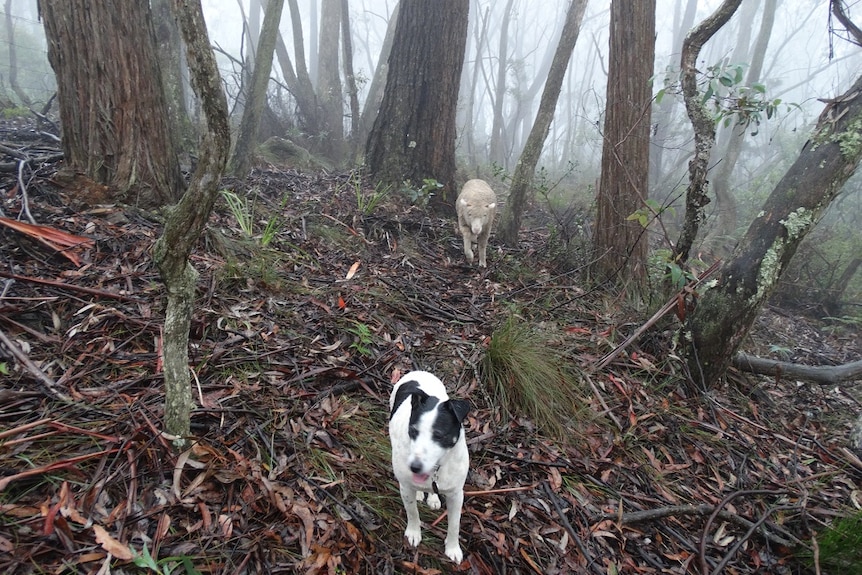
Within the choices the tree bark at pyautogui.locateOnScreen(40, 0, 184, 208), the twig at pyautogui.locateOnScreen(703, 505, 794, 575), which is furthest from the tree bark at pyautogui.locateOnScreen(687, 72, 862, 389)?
the tree bark at pyautogui.locateOnScreen(40, 0, 184, 208)

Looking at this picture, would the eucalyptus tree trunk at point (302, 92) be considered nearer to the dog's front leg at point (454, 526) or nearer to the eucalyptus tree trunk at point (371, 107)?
the eucalyptus tree trunk at point (371, 107)

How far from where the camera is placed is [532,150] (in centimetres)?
753

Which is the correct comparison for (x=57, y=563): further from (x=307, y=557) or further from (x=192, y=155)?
(x=192, y=155)

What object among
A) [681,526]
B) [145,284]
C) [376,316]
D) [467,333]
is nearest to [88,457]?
[145,284]

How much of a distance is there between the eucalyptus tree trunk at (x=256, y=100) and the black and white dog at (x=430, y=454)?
17.7 ft

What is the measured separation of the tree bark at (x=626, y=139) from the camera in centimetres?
601

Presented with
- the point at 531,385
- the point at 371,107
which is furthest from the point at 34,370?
the point at 371,107

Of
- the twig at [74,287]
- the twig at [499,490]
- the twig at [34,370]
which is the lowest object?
the twig at [499,490]

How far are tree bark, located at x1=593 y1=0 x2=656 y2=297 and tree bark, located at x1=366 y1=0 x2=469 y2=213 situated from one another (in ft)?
8.78

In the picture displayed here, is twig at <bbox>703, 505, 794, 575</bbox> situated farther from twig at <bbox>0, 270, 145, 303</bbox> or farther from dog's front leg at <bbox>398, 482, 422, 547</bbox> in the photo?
twig at <bbox>0, 270, 145, 303</bbox>

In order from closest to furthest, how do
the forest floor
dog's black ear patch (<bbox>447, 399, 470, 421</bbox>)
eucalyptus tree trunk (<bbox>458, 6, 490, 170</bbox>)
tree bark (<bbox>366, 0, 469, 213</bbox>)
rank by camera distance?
the forest floor
dog's black ear patch (<bbox>447, 399, 470, 421</bbox>)
tree bark (<bbox>366, 0, 469, 213</bbox>)
eucalyptus tree trunk (<bbox>458, 6, 490, 170</bbox>)

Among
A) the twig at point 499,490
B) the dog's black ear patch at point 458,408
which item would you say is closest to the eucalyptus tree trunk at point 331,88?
the twig at point 499,490

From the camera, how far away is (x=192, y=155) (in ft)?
22.1

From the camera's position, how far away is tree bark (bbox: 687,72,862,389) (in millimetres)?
4090
